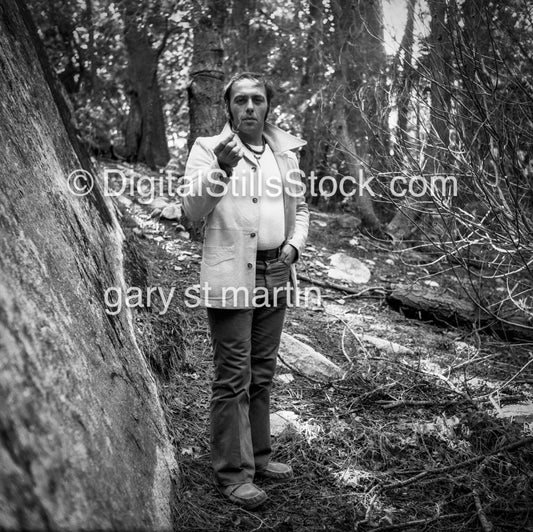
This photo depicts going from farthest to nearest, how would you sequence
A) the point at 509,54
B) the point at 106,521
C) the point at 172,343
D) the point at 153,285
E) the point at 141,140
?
the point at 141,140 → the point at 153,285 → the point at 172,343 → the point at 509,54 → the point at 106,521

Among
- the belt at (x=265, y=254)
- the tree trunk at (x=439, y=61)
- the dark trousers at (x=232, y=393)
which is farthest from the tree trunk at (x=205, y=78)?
the dark trousers at (x=232, y=393)

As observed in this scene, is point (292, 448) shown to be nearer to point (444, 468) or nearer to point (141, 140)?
→ point (444, 468)

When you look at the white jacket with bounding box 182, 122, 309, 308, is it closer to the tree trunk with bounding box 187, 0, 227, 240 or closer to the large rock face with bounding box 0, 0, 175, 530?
the large rock face with bounding box 0, 0, 175, 530

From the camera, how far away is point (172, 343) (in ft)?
12.9

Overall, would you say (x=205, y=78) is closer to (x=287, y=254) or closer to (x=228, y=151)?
(x=287, y=254)

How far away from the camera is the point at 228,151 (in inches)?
98.3

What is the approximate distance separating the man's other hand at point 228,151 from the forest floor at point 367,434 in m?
1.36

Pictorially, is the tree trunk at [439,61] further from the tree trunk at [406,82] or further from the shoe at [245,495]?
the shoe at [245,495]

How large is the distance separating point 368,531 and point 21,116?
2548 millimetres

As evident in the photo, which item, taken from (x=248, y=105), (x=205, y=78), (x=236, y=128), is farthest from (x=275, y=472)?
(x=205, y=78)

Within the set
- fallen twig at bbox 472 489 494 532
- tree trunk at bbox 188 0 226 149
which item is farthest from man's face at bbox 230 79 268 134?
tree trunk at bbox 188 0 226 149

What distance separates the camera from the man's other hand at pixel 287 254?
298 centimetres

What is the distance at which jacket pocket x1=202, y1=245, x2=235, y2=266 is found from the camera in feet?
9.11

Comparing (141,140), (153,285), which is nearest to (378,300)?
(153,285)
